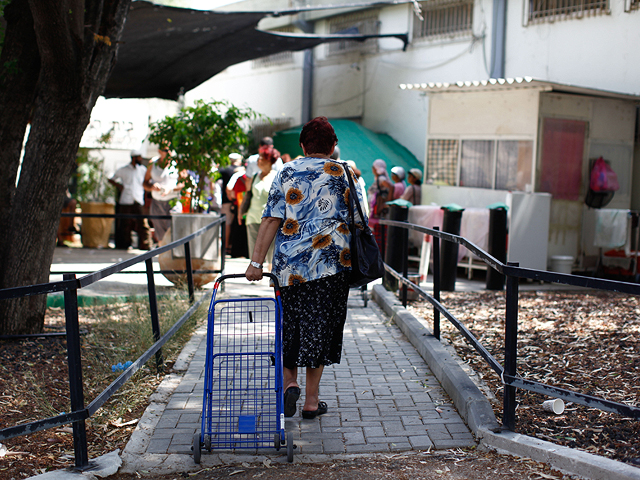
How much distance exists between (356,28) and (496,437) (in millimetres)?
Answer: 16412

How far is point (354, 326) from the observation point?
6.76 metres

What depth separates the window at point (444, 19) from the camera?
15.6 m

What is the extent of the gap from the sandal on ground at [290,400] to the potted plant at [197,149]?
→ 4.66 metres

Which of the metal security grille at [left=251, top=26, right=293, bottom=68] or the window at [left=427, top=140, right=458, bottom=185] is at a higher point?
the metal security grille at [left=251, top=26, right=293, bottom=68]

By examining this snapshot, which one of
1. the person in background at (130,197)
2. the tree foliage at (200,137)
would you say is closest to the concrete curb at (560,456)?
the tree foliage at (200,137)

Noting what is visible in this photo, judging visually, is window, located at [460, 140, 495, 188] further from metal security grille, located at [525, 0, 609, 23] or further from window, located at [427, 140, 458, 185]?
metal security grille, located at [525, 0, 609, 23]

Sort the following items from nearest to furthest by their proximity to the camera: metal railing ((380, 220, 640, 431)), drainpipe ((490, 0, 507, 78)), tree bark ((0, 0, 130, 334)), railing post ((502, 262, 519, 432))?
1. metal railing ((380, 220, 640, 431))
2. railing post ((502, 262, 519, 432))
3. tree bark ((0, 0, 130, 334))
4. drainpipe ((490, 0, 507, 78))

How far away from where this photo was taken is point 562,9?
13.4 meters

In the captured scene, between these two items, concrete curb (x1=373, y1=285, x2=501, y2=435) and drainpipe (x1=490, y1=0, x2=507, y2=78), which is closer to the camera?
concrete curb (x1=373, y1=285, x2=501, y2=435)

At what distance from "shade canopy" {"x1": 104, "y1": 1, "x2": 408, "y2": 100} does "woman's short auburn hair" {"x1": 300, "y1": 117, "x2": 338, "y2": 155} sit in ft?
22.7

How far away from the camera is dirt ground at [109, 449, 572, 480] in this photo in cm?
325

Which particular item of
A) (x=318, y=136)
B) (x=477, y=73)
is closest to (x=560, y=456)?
(x=318, y=136)

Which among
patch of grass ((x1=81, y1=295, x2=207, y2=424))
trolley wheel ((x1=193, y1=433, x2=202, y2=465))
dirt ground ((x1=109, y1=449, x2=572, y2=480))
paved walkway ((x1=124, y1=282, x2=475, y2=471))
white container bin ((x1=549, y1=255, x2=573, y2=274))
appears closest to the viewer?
dirt ground ((x1=109, y1=449, x2=572, y2=480))

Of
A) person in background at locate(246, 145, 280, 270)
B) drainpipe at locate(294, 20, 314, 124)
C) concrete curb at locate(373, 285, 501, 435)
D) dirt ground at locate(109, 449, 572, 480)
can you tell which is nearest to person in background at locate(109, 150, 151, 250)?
person in background at locate(246, 145, 280, 270)
